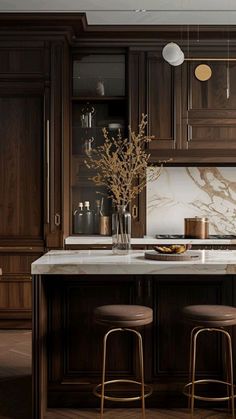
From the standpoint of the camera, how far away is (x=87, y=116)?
5.98 metres

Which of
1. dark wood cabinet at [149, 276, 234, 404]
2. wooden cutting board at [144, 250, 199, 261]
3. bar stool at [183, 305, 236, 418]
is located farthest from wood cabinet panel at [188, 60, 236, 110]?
bar stool at [183, 305, 236, 418]

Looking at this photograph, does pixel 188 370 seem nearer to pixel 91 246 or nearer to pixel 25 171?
pixel 91 246

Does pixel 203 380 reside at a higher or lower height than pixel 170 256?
lower

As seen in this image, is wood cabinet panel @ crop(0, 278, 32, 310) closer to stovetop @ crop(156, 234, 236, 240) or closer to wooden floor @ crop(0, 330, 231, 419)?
wooden floor @ crop(0, 330, 231, 419)

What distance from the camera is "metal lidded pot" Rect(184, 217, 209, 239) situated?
566 cm

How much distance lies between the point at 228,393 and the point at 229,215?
2.96 meters

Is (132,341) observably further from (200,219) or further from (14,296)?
(200,219)

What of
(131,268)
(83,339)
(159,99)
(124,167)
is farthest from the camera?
(159,99)

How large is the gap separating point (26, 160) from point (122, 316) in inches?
110

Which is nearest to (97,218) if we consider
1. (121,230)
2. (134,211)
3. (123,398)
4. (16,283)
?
(134,211)

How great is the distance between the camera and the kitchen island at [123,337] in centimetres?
347

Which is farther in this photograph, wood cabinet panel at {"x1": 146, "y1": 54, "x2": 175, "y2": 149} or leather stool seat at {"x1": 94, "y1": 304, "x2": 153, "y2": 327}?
wood cabinet panel at {"x1": 146, "y1": 54, "x2": 175, "y2": 149}

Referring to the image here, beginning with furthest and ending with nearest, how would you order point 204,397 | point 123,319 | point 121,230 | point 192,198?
1. point 192,198
2. point 121,230
3. point 204,397
4. point 123,319

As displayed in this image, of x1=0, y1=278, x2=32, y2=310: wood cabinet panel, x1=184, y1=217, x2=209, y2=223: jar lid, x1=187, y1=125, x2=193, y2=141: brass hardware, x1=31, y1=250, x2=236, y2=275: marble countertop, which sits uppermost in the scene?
x1=187, y1=125, x2=193, y2=141: brass hardware
